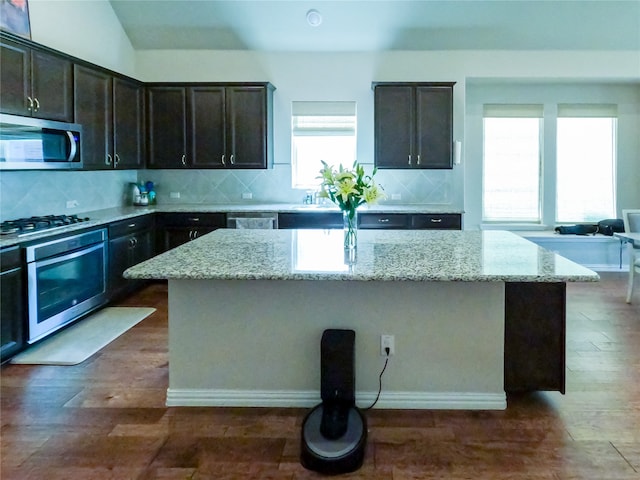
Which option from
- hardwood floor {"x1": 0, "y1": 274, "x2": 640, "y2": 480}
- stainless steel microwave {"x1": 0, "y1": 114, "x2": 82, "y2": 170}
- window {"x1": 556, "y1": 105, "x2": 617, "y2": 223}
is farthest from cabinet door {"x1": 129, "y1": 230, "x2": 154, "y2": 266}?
window {"x1": 556, "y1": 105, "x2": 617, "y2": 223}

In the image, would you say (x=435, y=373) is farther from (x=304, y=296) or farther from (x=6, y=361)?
(x=6, y=361)

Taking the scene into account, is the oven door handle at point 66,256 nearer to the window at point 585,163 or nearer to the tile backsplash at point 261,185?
the tile backsplash at point 261,185

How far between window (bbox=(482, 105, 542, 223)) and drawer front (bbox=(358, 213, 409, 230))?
184 cm

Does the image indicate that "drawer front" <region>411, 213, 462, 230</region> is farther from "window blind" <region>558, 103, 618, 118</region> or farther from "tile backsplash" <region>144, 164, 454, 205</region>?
"window blind" <region>558, 103, 618, 118</region>

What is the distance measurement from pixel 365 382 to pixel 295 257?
0.75m

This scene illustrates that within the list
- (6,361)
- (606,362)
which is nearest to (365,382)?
(606,362)

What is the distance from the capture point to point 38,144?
12.9ft

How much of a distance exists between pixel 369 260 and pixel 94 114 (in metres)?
3.33

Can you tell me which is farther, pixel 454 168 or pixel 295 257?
pixel 454 168

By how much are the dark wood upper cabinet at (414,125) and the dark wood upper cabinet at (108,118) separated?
255 centimetres

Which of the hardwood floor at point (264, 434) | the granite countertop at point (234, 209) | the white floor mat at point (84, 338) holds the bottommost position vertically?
the hardwood floor at point (264, 434)

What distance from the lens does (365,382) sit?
9.45 feet

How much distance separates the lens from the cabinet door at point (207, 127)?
598 centimetres

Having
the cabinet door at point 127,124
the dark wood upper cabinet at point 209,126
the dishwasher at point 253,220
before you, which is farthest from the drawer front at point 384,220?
the cabinet door at point 127,124
